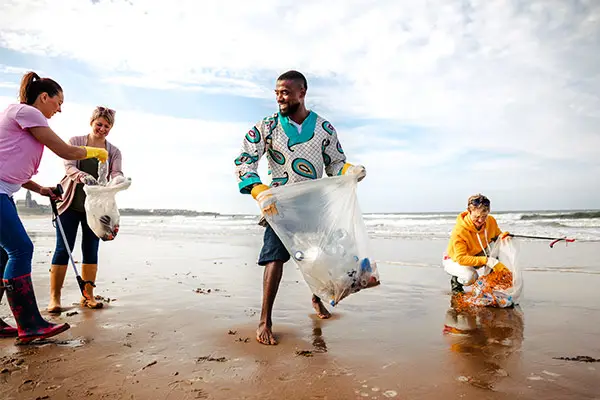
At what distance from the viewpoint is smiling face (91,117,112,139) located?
3525mm

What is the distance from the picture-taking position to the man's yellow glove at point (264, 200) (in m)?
2.61

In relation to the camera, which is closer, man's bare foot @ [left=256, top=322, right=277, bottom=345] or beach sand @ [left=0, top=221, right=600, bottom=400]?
beach sand @ [left=0, top=221, right=600, bottom=400]

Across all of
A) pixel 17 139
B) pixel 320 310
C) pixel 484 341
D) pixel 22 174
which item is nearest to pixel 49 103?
pixel 17 139

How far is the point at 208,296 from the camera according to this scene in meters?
4.01

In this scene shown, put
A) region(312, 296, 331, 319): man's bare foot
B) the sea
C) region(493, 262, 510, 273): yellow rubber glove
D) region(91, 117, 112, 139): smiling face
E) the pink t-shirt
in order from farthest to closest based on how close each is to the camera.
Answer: the sea → region(493, 262, 510, 273): yellow rubber glove → region(91, 117, 112, 139): smiling face → region(312, 296, 331, 319): man's bare foot → the pink t-shirt

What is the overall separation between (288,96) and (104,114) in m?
1.73

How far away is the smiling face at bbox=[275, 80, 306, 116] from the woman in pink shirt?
131 centimetres

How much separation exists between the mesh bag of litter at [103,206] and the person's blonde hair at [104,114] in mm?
509

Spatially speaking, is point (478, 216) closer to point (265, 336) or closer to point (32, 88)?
point (265, 336)

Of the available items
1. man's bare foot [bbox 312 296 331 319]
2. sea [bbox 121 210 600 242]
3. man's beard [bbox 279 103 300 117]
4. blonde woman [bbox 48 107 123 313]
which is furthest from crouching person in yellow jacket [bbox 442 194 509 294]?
sea [bbox 121 210 600 242]

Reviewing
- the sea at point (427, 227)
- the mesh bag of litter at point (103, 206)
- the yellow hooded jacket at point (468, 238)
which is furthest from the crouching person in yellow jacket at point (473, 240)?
the sea at point (427, 227)

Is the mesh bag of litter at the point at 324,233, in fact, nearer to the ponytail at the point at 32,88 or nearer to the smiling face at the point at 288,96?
the smiling face at the point at 288,96

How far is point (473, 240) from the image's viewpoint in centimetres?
400

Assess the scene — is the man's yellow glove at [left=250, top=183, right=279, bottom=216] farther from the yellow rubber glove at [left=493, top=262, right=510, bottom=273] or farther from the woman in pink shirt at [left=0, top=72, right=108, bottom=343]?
the yellow rubber glove at [left=493, top=262, right=510, bottom=273]
